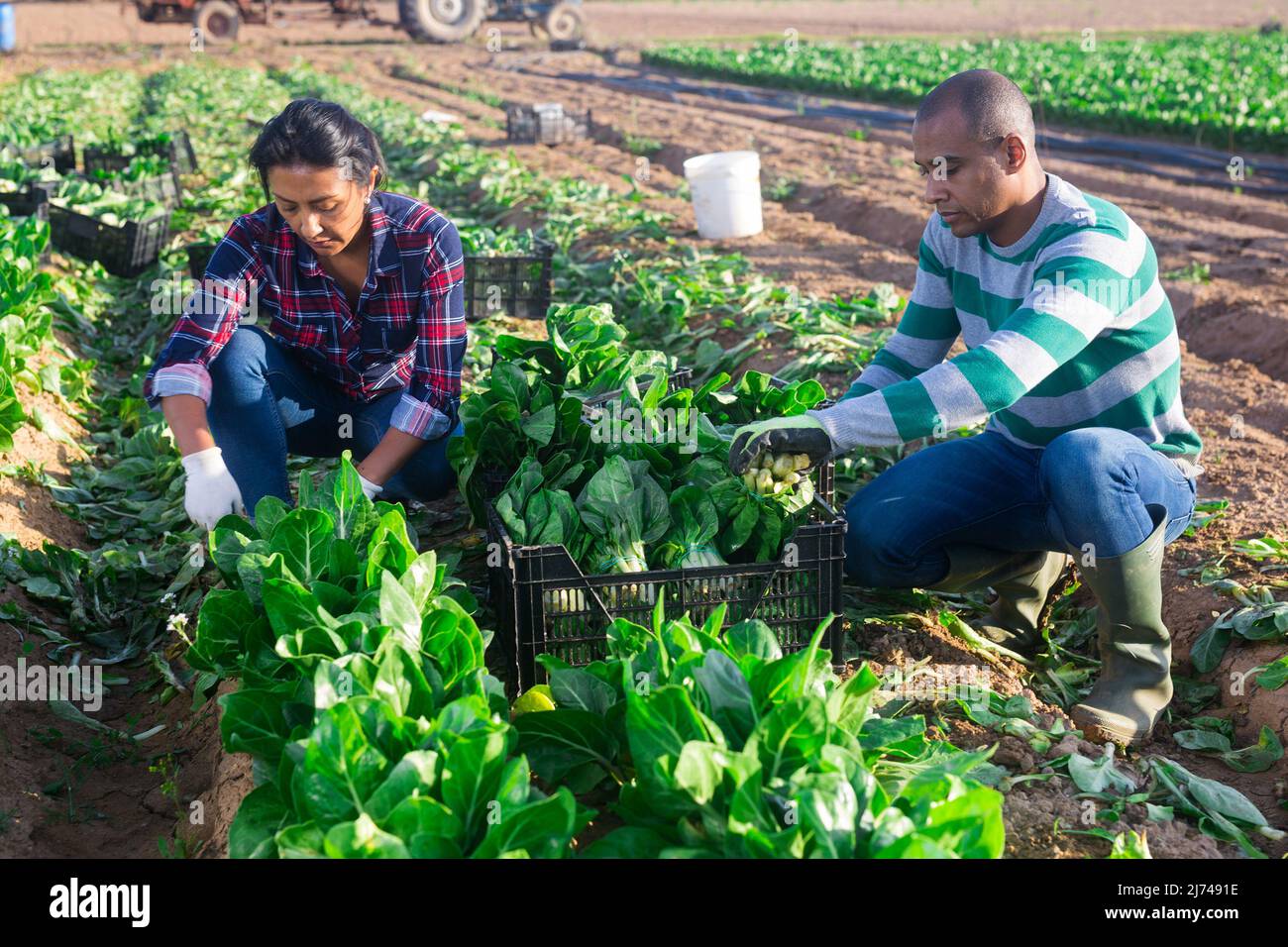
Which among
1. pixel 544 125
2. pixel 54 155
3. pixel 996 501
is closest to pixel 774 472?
pixel 996 501

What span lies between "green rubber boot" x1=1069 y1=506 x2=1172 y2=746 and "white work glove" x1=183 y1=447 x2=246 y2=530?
238 cm

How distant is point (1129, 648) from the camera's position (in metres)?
3.11

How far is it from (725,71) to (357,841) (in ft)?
74.7

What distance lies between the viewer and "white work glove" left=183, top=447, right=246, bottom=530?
3369mm

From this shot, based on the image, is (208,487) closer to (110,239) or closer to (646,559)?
(646,559)

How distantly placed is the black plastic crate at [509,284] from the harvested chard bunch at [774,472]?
3.51 m

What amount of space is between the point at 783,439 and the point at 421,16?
27428 mm

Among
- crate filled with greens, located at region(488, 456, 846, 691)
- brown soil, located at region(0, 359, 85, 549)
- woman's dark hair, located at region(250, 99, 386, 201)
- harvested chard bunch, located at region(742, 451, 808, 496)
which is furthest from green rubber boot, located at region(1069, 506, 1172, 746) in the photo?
brown soil, located at region(0, 359, 85, 549)

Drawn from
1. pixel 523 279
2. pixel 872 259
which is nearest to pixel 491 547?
pixel 523 279

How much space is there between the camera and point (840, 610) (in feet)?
9.50

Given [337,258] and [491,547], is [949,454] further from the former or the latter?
[337,258]

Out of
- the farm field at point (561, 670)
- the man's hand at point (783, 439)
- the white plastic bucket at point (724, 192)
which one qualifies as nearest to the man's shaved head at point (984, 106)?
the man's hand at point (783, 439)

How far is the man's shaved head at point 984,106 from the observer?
9.83ft

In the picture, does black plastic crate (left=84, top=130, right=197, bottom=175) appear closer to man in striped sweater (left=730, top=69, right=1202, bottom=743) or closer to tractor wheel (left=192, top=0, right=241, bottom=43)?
man in striped sweater (left=730, top=69, right=1202, bottom=743)
